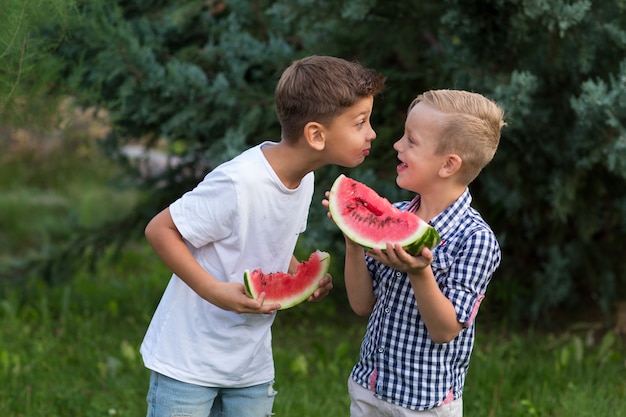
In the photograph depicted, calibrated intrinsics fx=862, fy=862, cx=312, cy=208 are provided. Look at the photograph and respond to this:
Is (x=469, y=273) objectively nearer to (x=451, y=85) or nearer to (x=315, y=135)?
(x=315, y=135)

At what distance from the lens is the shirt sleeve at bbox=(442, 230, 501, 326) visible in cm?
263

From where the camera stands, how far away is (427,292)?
2.54m

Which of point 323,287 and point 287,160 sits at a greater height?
point 287,160

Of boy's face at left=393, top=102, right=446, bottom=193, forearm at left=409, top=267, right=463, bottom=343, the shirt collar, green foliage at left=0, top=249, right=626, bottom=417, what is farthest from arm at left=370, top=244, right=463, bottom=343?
green foliage at left=0, top=249, right=626, bottom=417

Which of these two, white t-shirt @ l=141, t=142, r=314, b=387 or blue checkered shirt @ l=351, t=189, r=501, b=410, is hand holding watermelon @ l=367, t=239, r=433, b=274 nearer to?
blue checkered shirt @ l=351, t=189, r=501, b=410

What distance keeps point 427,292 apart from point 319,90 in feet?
2.47

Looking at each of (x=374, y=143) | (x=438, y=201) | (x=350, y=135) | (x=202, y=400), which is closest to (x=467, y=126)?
(x=438, y=201)

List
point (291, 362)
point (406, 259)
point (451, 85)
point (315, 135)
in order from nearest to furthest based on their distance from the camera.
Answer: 1. point (406, 259)
2. point (315, 135)
3. point (451, 85)
4. point (291, 362)

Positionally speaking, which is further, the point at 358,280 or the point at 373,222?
the point at 358,280

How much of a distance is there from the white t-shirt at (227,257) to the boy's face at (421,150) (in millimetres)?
403

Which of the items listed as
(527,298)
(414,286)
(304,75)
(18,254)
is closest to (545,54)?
(527,298)

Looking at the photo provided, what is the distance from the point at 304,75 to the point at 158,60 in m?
2.70

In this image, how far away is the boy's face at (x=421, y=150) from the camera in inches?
107

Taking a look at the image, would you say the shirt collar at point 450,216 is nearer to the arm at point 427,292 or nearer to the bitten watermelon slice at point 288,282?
the arm at point 427,292
